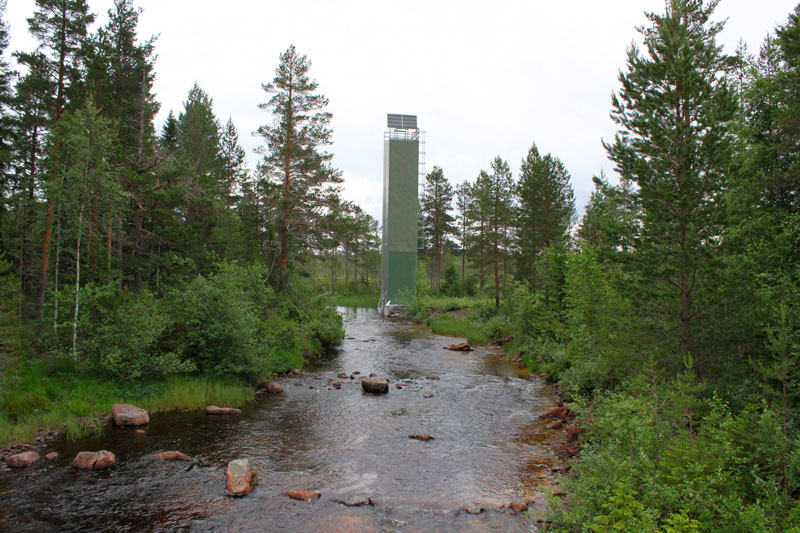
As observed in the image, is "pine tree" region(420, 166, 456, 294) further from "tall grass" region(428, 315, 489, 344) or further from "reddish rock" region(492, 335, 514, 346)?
"reddish rock" region(492, 335, 514, 346)

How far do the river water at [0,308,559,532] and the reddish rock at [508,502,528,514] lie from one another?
0.10 m

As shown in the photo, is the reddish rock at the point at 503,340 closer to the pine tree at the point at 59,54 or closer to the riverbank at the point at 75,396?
the riverbank at the point at 75,396

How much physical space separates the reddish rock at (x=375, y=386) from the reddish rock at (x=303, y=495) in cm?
711

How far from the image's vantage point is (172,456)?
30.7 ft

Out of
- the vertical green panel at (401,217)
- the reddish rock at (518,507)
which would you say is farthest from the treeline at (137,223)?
the vertical green panel at (401,217)

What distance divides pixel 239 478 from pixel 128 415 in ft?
16.0

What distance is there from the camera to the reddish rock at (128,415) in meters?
11.1

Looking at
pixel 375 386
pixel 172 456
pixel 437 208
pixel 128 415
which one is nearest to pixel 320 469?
pixel 172 456

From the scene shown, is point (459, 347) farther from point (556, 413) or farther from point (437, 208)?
point (437, 208)

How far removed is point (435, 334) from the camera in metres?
30.1

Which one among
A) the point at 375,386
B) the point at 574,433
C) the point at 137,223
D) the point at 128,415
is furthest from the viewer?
the point at 137,223

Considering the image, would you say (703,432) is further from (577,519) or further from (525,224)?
(525,224)

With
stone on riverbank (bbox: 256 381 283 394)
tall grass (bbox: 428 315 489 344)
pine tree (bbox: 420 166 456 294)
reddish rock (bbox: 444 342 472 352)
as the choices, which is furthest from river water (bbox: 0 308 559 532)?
pine tree (bbox: 420 166 456 294)

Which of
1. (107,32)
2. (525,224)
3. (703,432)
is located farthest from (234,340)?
(525,224)
